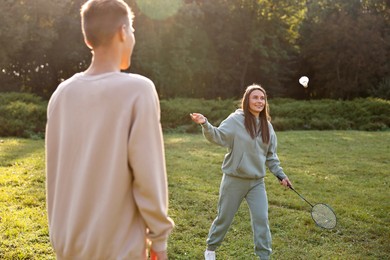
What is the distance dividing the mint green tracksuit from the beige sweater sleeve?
10.5 ft

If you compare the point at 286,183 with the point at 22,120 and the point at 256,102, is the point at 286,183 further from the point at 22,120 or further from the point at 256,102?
the point at 22,120

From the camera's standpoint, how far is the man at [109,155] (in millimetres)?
1944

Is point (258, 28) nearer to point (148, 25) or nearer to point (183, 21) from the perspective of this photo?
point (183, 21)

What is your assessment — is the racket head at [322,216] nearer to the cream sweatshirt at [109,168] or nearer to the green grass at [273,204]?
the green grass at [273,204]

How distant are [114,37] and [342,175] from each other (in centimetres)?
998

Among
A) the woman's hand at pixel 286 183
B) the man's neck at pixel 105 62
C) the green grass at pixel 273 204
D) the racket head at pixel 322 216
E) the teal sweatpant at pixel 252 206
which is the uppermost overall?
the man's neck at pixel 105 62

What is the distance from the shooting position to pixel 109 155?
78.0 inches

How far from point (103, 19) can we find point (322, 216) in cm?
479

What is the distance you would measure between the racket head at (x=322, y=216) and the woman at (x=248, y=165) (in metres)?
0.95

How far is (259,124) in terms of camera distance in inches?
212

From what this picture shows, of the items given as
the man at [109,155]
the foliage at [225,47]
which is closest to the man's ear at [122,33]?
the man at [109,155]

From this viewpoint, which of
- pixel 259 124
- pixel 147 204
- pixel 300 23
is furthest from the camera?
pixel 300 23

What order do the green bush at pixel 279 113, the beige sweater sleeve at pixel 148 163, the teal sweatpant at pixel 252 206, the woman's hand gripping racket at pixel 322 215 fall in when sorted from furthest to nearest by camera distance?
the green bush at pixel 279 113 < the woman's hand gripping racket at pixel 322 215 < the teal sweatpant at pixel 252 206 < the beige sweater sleeve at pixel 148 163

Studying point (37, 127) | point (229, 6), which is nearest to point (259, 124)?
point (37, 127)
